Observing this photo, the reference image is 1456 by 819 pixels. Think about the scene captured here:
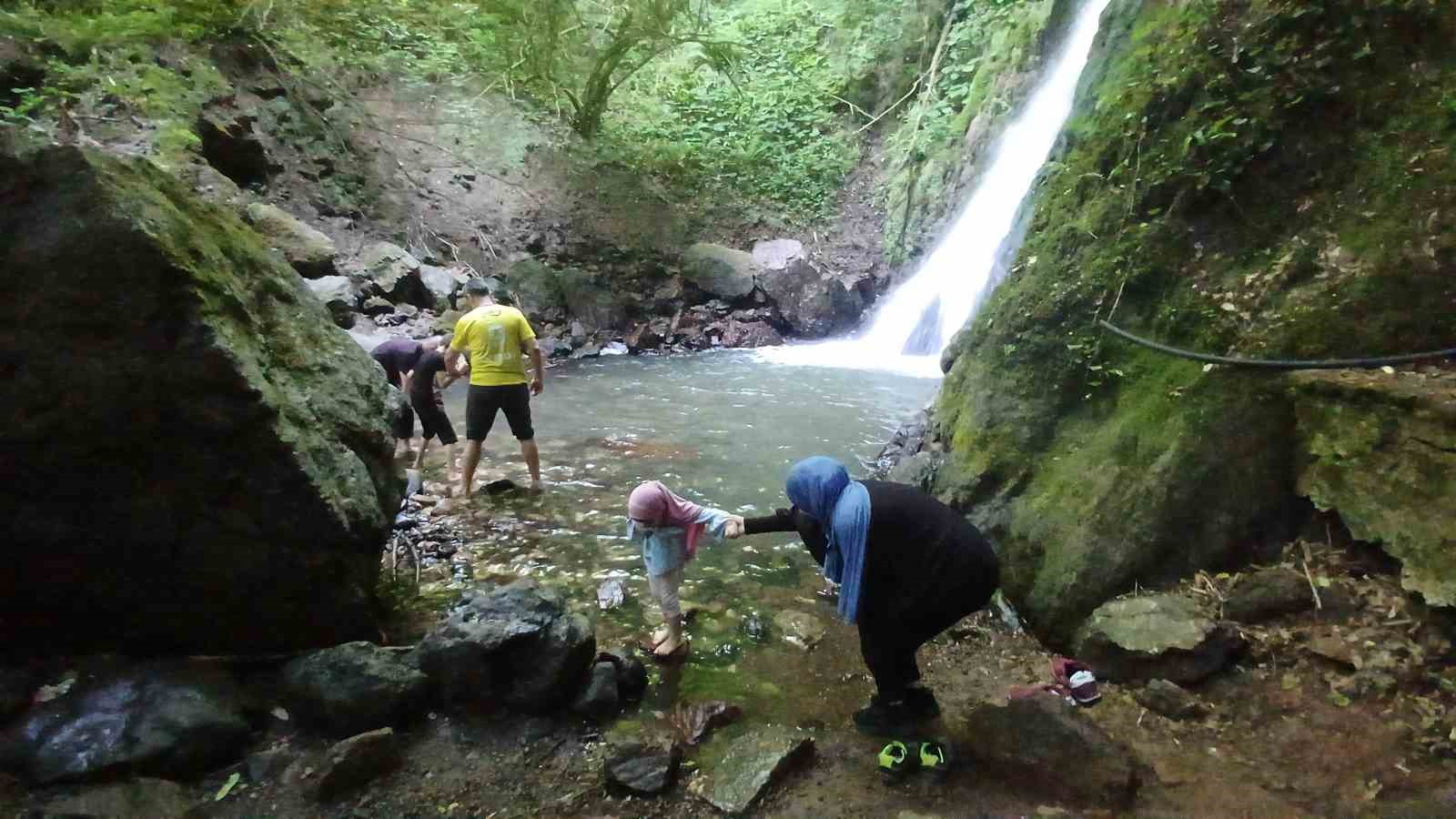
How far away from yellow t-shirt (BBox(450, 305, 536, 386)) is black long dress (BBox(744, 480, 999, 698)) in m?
3.86

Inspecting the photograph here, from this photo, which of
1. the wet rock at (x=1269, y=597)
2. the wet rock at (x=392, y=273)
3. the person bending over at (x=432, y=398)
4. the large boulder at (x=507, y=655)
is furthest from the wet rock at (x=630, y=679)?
the wet rock at (x=392, y=273)

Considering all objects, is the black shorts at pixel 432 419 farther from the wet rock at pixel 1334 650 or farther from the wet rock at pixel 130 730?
the wet rock at pixel 1334 650

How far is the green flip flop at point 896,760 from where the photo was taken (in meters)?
2.93

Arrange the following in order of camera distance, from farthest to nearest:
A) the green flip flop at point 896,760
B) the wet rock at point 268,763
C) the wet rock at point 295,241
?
the wet rock at point 295,241 → the green flip flop at point 896,760 → the wet rock at point 268,763

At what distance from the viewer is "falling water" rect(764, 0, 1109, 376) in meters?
13.0

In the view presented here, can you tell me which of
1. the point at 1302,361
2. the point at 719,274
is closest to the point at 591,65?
the point at 719,274

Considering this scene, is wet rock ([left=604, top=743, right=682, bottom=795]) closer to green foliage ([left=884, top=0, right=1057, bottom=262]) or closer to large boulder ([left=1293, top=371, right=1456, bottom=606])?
large boulder ([left=1293, top=371, right=1456, bottom=606])

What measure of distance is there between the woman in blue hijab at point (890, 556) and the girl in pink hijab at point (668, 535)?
777mm

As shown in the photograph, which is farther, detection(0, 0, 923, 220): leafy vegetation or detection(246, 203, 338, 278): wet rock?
detection(246, 203, 338, 278): wet rock

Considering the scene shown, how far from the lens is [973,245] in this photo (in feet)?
46.2

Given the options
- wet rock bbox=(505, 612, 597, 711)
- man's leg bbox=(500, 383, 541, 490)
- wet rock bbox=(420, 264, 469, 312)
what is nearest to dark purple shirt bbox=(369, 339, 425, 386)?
man's leg bbox=(500, 383, 541, 490)

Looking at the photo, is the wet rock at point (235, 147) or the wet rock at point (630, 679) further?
the wet rock at point (235, 147)

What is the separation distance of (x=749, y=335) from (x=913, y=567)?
1226 cm

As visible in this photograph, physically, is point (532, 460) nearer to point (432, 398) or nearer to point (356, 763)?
point (432, 398)
